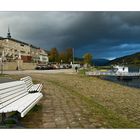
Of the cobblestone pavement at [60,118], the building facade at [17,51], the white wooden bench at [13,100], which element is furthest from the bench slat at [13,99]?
the building facade at [17,51]

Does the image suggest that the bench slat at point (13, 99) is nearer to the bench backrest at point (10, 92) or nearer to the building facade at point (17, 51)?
the bench backrest at point (10, 92)

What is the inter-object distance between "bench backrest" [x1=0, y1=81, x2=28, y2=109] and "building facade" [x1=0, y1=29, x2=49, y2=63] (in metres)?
45.8

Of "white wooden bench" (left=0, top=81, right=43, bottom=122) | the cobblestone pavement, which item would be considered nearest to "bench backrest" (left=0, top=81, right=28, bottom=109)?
"white wooden bench" (left=0, top=81, right=43, bottom=122)

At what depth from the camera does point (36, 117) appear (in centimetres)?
608

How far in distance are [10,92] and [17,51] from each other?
8365 centimetres

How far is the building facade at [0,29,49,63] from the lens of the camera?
2657 inches

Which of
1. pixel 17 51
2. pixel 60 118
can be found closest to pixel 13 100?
pixel 60 118

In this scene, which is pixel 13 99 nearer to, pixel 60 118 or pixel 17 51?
pixel 60 118

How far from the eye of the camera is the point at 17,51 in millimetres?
87375

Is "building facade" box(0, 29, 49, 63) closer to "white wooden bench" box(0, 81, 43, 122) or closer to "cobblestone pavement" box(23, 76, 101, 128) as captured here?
"cobblestone pavement" box(23, 76, 101, 128)
